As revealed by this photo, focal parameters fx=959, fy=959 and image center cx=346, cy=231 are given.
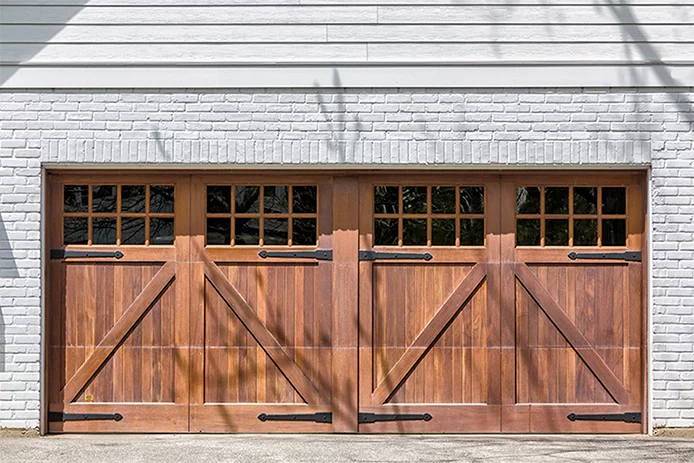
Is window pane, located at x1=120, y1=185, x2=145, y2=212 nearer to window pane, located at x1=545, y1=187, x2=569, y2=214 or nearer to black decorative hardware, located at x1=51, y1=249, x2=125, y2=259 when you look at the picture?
A: black decorative hardware, located at x1=51, y1=249, x2=125, y2=259

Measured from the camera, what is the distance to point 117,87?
761 cm

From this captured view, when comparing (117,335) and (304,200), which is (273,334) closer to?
(304,200)

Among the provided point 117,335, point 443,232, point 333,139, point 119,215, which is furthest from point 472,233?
point 117,335

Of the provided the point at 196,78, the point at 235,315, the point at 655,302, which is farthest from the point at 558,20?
the point at 235,315

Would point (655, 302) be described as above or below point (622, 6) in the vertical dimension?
below

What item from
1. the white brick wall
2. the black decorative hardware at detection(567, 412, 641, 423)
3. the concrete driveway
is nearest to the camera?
the concrete driveway

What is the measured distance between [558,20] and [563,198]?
1.41 meters

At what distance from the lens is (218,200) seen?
7.77m

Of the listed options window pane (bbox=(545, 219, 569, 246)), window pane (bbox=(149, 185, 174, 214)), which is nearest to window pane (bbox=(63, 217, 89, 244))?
window pane (bbox=(149, 185, 174, 214))

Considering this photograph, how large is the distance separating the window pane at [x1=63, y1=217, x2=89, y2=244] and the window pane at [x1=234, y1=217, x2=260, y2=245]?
122cm

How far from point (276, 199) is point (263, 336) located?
111cm

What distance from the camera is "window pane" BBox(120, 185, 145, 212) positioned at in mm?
7762

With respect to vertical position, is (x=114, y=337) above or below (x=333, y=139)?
below

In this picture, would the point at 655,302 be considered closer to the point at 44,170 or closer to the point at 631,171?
the point at 631,171
